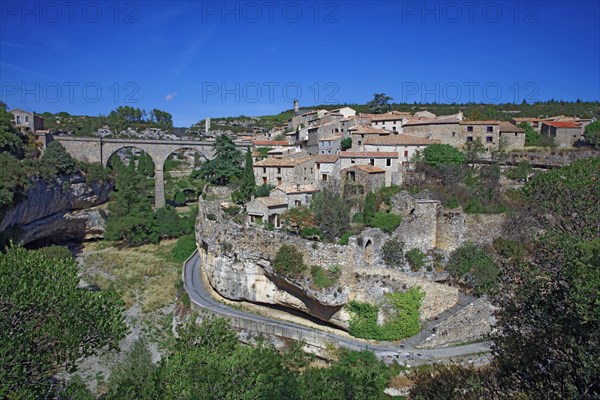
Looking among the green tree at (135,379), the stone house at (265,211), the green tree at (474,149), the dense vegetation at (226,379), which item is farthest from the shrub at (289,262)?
the green tree at (474,149)

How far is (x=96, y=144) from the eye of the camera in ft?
174

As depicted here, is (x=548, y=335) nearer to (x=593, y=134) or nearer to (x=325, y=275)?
(x=325, y=275)

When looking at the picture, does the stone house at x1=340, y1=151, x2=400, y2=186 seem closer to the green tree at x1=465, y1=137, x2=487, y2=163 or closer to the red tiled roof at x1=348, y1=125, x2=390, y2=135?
the red tiled roof at x1=348, y1=125, x2=390, y2=135

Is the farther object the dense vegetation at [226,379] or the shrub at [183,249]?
the shrub at [183,249]

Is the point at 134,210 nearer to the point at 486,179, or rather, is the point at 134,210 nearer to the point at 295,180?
the point at 295,180

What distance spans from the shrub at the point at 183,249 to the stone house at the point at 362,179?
14.9 meters

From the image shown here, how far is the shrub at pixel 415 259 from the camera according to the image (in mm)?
26625

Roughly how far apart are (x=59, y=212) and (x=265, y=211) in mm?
24594

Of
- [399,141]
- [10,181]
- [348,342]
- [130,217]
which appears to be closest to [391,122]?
[399,141]

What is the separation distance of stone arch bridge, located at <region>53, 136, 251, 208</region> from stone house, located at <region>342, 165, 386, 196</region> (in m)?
21.3

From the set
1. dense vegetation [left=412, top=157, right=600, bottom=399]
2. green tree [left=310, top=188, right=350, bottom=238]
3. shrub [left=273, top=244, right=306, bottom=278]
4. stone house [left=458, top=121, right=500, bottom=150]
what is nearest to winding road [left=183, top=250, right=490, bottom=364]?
shrub [left=273, top=244, right=306, bottom=278]

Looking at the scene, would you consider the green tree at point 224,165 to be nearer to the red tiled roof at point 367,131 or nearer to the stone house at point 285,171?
the stone house at point 285,171

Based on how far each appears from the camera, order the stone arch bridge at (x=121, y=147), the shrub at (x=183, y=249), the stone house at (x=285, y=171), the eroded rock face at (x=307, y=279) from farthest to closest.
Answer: the stone arch bridge at (x=121, y=147) < the shrub at (x=183, y=249) < the stone house at (x=285, y=171) < the eroded rock face at (x=307, y=279)

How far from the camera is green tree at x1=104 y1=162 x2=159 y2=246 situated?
40875 mm
